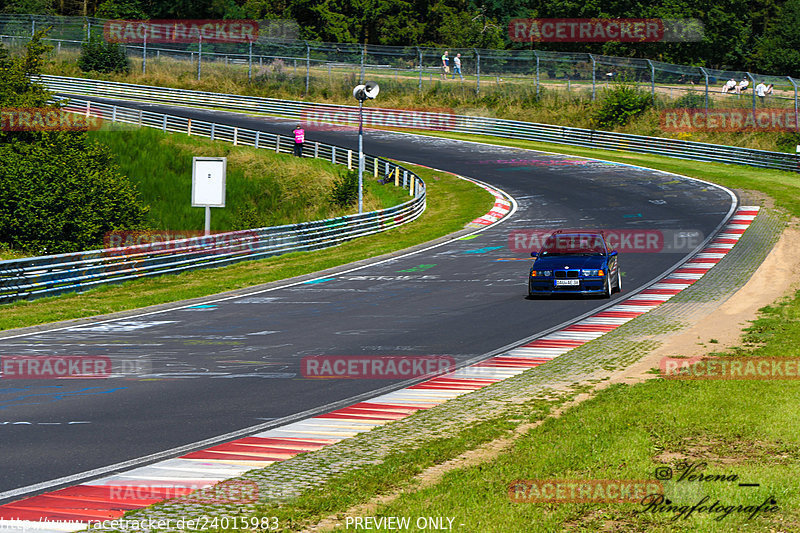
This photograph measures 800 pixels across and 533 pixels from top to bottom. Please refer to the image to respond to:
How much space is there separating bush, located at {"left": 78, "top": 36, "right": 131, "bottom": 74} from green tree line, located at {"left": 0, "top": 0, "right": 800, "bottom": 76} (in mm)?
24106

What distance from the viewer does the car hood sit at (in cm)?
2020

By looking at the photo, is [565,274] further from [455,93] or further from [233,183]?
[455,93]

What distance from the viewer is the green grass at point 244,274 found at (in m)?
20.7

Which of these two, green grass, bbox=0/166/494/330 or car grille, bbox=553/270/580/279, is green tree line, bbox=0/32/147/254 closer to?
green grass, bbox=0/166/494/330

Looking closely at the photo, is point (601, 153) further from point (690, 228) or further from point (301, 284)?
point (301, 284)

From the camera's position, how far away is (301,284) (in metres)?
24.1

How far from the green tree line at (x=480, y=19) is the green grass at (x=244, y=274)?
5882cm

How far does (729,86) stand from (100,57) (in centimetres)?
4630

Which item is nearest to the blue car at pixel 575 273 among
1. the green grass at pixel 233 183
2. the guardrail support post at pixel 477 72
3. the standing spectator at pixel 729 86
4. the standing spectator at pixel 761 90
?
the green grass at pixel 233 183

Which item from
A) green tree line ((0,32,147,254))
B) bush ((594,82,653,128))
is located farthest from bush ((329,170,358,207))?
bush ((594,82,653,128))

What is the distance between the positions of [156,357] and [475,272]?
12.2 m

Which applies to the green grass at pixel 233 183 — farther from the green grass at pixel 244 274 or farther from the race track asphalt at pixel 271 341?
the race track asphalt at pixel 271 341

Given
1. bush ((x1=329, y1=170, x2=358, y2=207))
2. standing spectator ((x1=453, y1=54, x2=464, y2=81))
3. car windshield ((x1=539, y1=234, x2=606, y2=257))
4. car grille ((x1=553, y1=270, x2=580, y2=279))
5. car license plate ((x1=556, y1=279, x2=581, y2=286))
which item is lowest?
bush ((x1=329, y1=170, x2=358, y2=207))

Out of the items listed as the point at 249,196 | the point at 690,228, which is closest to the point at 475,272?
the point at 690,228
